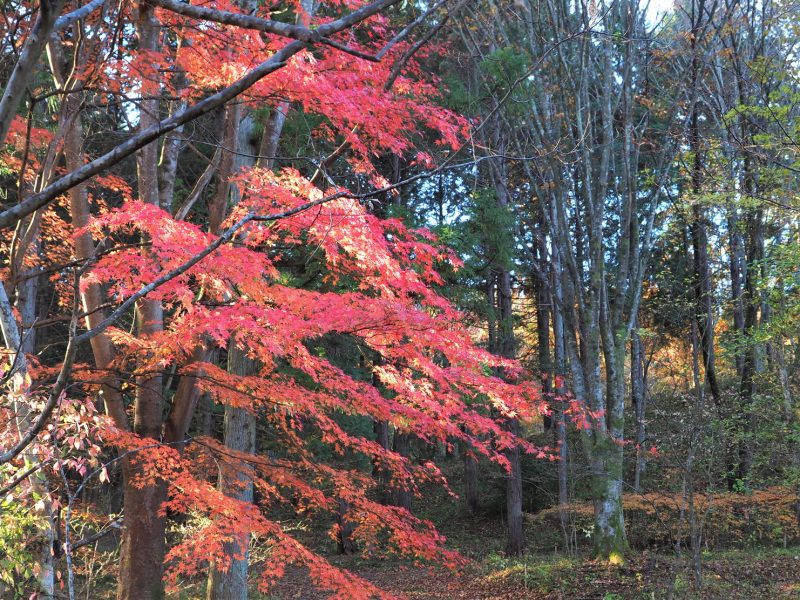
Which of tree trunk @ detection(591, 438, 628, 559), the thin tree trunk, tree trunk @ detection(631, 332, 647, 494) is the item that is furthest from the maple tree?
tree trunk @ detection(631, 332, 647, 494)

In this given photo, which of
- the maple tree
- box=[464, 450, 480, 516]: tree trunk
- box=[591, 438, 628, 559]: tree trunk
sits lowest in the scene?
box=[464, 450, 480, 516]: tree trunk

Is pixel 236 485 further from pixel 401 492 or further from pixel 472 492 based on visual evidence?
pixel 472 492

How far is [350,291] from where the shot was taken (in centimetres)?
860

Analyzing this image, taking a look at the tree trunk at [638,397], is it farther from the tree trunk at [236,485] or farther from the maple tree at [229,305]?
the tree trunk at [236,485]

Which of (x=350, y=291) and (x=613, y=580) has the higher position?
(x=350, y=291)

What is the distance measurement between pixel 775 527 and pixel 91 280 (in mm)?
12224

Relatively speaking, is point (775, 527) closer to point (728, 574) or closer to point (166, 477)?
point (728, 574)

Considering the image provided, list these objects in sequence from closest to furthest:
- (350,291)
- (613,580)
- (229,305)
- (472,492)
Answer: (229,305) < (350,291) < (613,580) < (472,492)

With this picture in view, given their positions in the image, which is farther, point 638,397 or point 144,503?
point 638,397

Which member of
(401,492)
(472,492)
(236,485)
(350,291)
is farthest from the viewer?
(472,492)

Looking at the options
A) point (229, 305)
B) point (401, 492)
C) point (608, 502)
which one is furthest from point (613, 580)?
point (401, 492)

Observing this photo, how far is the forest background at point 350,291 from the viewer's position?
4090mm

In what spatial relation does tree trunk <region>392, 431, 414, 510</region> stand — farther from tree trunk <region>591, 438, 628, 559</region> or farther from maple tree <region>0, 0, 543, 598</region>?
maple tree <region>0, 0, 543, 598</region>

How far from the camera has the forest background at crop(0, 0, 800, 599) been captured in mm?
4090
